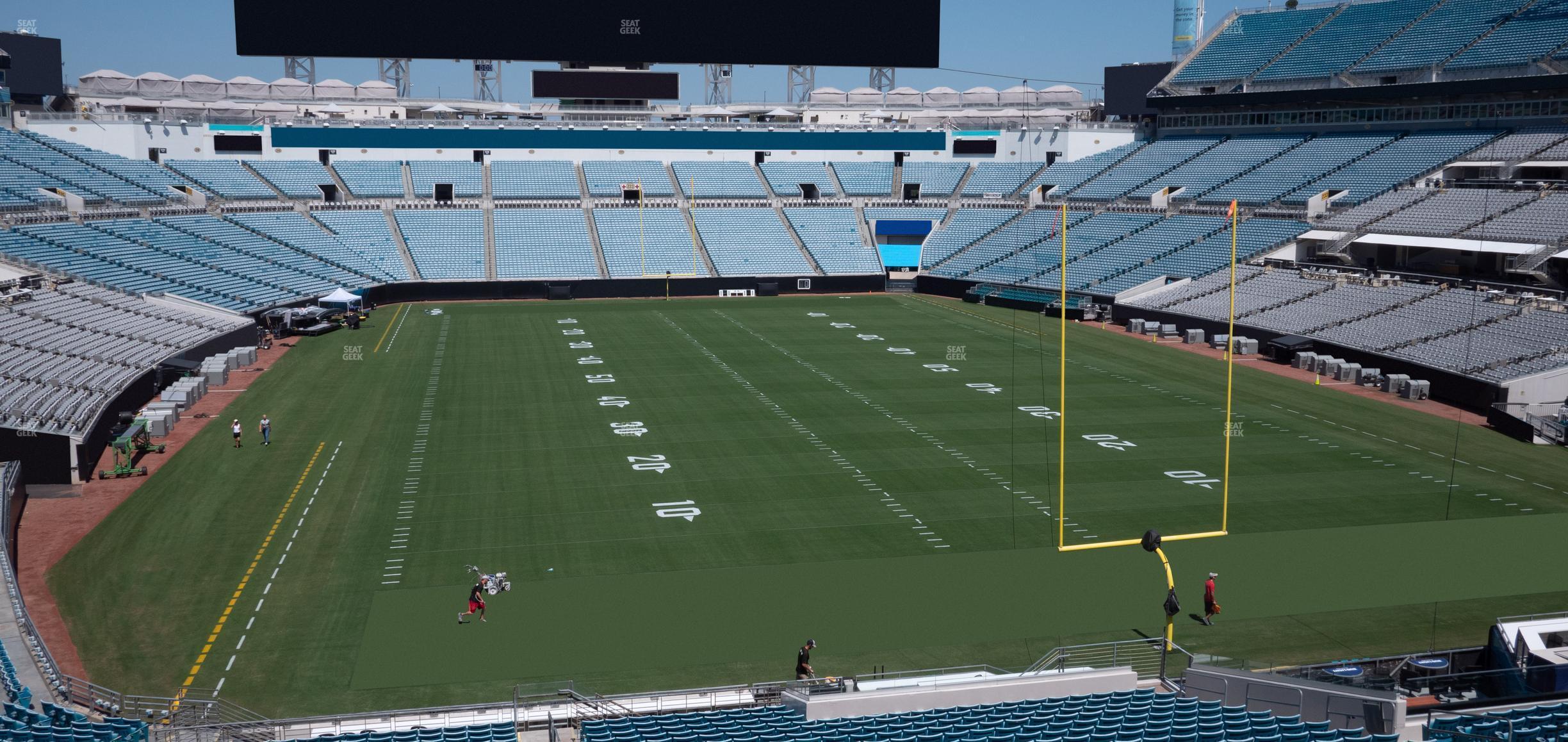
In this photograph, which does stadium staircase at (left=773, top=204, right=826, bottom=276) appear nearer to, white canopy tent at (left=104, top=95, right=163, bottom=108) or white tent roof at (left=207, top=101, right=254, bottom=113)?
white tent roof at (left=207, top=101, right=254, bottom=113)

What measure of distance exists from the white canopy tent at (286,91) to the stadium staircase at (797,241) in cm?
3131

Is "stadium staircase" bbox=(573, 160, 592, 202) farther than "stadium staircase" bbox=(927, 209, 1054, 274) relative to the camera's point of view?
Yes

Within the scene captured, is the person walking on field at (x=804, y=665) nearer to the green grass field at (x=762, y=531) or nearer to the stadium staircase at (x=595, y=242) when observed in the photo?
the green grass field at (x=762, y=531)

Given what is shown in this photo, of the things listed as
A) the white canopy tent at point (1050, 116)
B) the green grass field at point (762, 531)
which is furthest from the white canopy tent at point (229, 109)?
the white canopy tent at point (1050, 116)

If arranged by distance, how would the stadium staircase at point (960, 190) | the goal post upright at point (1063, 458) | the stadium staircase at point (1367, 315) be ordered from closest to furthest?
the goal post upright at point (1063, 458)
the stadium staircase at point (1367, 315)
the stadium staircase at point (960, 190)

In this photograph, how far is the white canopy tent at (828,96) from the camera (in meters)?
84.9

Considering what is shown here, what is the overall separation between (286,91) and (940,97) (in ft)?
144

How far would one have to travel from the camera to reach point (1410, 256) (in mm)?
50969

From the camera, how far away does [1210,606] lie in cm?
1950

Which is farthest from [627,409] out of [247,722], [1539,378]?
[1539,378]

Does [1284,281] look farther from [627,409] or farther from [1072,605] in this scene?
[1072,605]

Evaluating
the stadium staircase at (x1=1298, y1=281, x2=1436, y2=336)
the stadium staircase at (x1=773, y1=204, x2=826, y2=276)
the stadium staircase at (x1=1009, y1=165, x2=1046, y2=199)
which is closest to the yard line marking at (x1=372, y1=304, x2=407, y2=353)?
the stadium staircase at (x1=773, y1=204, x2=826, y2=276)

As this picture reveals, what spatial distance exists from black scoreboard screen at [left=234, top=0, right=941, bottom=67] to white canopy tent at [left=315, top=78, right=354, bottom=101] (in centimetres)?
1665

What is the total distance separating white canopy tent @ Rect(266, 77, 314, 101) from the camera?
259 feet
